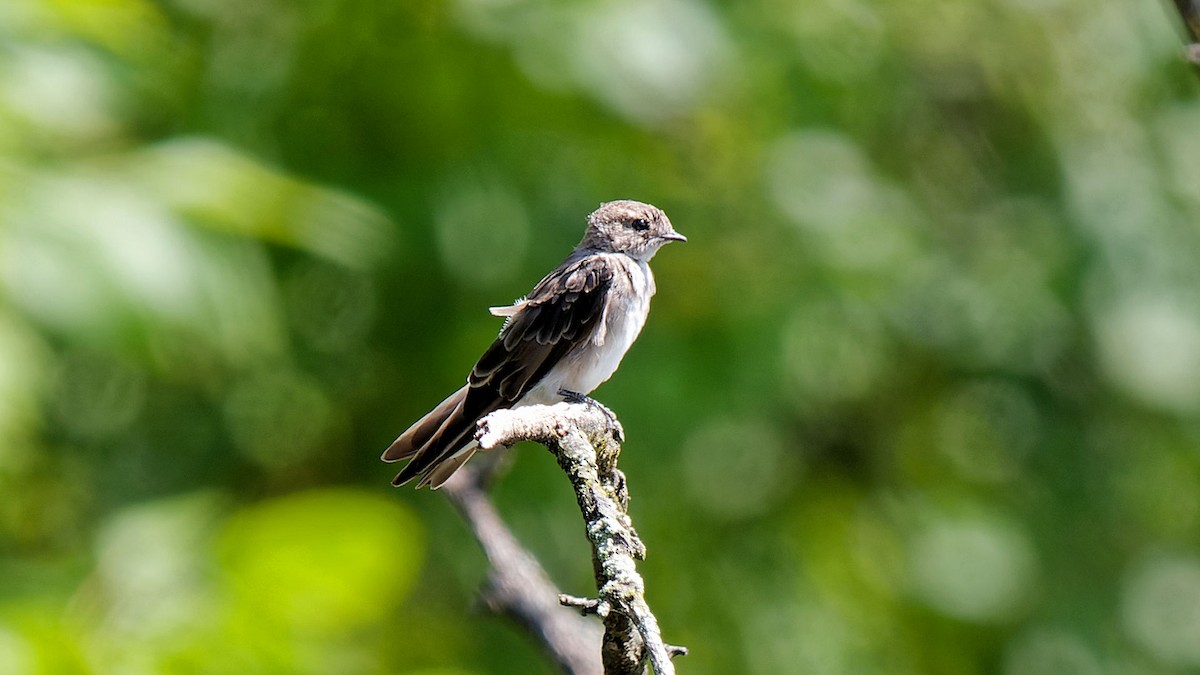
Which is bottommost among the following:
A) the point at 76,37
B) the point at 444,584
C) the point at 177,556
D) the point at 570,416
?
the point at 570,416

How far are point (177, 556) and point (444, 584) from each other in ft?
7.27

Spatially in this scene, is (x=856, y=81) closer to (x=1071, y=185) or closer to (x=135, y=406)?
A: (x=1071, y=185)

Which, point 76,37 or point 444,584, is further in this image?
point 444,584

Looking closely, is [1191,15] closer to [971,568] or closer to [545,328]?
[545,328]

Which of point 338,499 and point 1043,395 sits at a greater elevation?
point 1043,395

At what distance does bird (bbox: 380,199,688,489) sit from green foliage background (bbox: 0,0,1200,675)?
38.9 inches

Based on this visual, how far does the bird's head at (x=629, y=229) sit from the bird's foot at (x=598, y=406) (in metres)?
0.86

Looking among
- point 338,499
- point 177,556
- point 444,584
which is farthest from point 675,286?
point 177,556

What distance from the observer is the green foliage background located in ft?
16.5

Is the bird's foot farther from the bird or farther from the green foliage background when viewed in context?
the green foliage background

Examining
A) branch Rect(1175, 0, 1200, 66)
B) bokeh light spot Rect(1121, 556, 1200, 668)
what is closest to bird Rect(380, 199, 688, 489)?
branch Rect(1175, 0, 1200, 66)

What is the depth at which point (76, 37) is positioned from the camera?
Result: 5.69m

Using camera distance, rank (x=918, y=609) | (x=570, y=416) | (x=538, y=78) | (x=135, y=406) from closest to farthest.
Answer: (x=570, y=416) < (x=538, y=78) < (x=135, y=406) < (x=918, y=609)

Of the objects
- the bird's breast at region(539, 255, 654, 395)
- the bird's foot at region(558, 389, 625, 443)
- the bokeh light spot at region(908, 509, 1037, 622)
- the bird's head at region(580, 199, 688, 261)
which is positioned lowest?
the bird's foot at region(558, 389, 625, 443)
